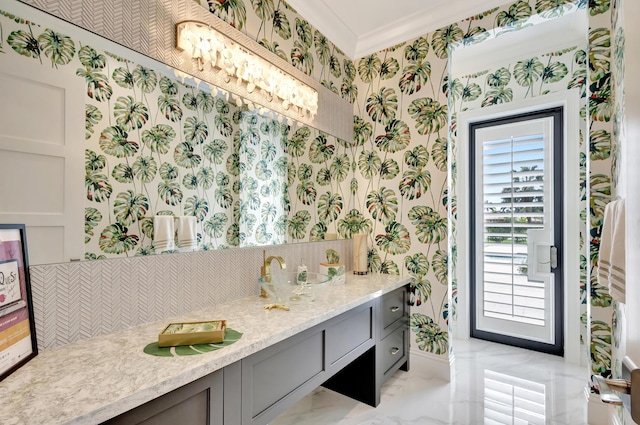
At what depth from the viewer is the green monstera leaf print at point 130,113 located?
1.26 m

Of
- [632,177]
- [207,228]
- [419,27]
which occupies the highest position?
[419,27]

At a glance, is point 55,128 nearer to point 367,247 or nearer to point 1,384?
point 1,384

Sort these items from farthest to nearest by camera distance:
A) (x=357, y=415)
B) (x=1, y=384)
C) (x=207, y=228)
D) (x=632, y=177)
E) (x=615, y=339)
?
(x=357, y=415) < (x=615, y=339) < (x=207, y=228) < (x=1, y=384) < (x=632, y=177)

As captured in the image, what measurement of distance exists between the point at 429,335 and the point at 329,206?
4.25ft

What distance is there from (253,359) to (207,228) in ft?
2.34

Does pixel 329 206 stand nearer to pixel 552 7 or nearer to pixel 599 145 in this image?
pixel 599 145

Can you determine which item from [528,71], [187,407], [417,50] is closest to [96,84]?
[187,407]

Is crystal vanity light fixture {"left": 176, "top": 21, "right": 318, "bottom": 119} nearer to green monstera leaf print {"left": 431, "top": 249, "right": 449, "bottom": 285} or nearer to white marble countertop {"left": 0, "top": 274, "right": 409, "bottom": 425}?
white marble countertop {"left": 0, "top": 274, "right": 409, "bottom": 425}

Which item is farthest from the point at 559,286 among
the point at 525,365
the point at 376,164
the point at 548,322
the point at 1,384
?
the point at 1,384

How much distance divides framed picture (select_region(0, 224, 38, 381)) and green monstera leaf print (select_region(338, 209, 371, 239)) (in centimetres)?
207

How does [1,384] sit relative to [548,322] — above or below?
above

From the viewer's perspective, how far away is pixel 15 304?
0.91m

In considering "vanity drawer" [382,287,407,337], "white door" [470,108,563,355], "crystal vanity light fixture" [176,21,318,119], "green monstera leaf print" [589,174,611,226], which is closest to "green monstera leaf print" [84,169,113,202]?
"crystal vanity light fixture" [176,21,318,119]

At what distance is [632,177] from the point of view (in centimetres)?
59
